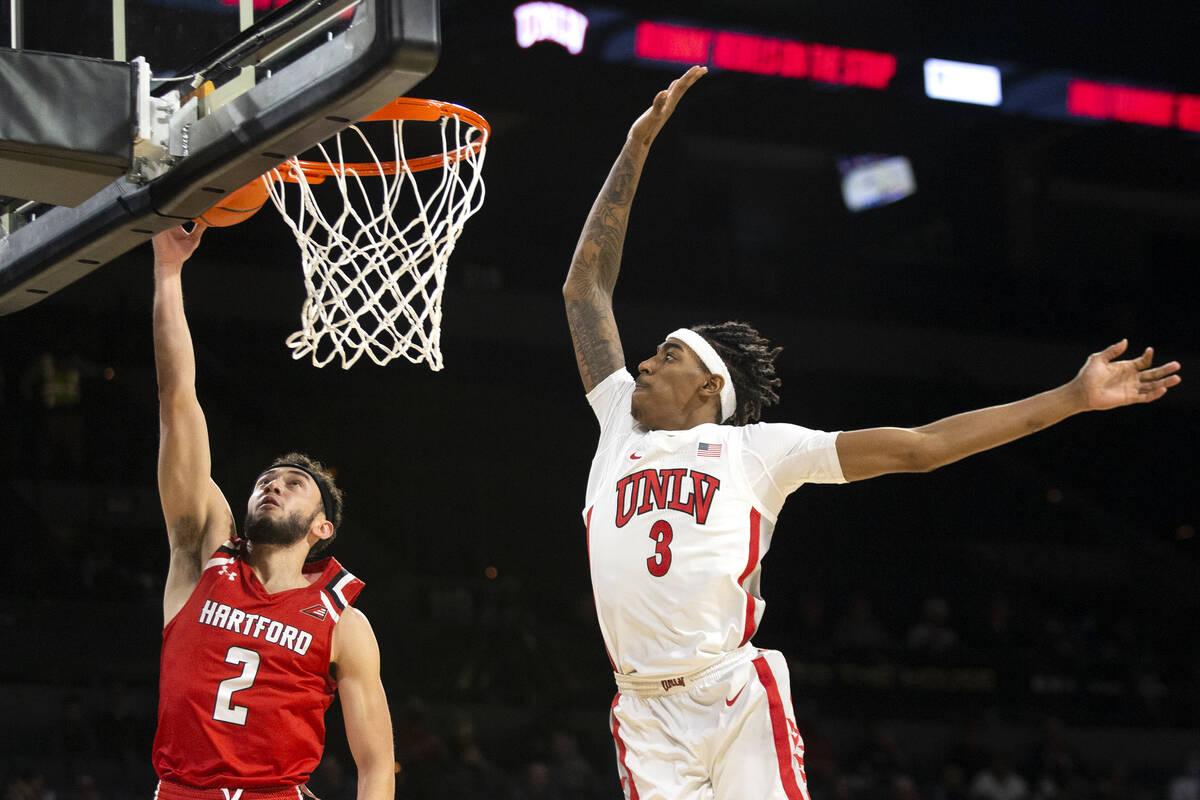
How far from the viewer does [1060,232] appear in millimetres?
19203

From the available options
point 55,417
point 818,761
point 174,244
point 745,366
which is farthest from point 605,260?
point 55,417

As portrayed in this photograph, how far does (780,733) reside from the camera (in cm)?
386

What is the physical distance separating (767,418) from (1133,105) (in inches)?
199

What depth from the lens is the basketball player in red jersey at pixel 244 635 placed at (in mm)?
4125

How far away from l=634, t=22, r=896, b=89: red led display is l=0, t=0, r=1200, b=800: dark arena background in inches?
1.2

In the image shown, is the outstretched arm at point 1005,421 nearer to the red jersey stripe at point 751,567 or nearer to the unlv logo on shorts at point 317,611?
the red jersey stripe at point 751,567

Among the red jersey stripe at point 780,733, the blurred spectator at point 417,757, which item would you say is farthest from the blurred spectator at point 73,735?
the red jersey stripe at point 780,733

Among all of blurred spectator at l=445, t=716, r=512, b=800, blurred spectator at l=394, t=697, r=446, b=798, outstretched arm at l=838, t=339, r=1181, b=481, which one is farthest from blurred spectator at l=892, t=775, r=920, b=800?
outstretched arm at l=838, t=339, r=1181, b=481

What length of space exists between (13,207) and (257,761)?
1793 mm

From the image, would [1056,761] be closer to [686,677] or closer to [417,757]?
[417,757]

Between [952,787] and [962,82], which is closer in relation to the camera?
[952,787]

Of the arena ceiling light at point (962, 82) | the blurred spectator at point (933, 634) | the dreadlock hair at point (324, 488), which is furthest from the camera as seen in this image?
the arena ceiling light at point (962, 82)

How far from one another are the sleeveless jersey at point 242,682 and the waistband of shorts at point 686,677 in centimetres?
96

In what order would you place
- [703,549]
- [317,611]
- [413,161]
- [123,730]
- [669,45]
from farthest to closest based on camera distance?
1. [669,45]
2. [123,730]
3. [413,161]
4. [317,611]
5. [703,549]
